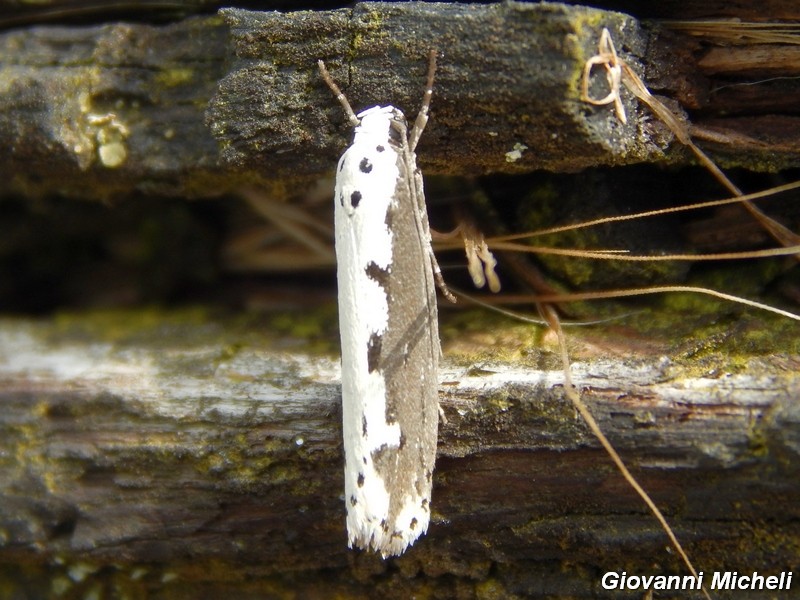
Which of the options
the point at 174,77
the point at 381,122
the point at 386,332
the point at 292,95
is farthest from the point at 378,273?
the point at 174,77

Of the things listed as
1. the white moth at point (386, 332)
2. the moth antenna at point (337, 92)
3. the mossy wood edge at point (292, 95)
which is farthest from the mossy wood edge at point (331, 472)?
the moth antenna at point (337, 92)

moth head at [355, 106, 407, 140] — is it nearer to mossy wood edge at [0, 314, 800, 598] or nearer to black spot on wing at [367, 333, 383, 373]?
black spot on wing at [367, 333, 383, 373]

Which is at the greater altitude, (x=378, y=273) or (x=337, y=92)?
(x=337, y=92)

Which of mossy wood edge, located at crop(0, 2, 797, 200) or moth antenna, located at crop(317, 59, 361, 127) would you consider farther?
moth antenna, located at crop(317, 59, 361, 127)

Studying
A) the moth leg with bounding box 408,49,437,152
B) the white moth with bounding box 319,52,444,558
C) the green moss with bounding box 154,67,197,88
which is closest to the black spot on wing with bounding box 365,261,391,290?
the white moth with bounding box 319,52,444,558

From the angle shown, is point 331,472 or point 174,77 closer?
point 331,472

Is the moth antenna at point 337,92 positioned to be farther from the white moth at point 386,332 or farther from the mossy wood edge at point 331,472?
the mossy wood edge at point 331,472

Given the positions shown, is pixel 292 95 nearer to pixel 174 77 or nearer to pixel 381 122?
pixel 381 122
